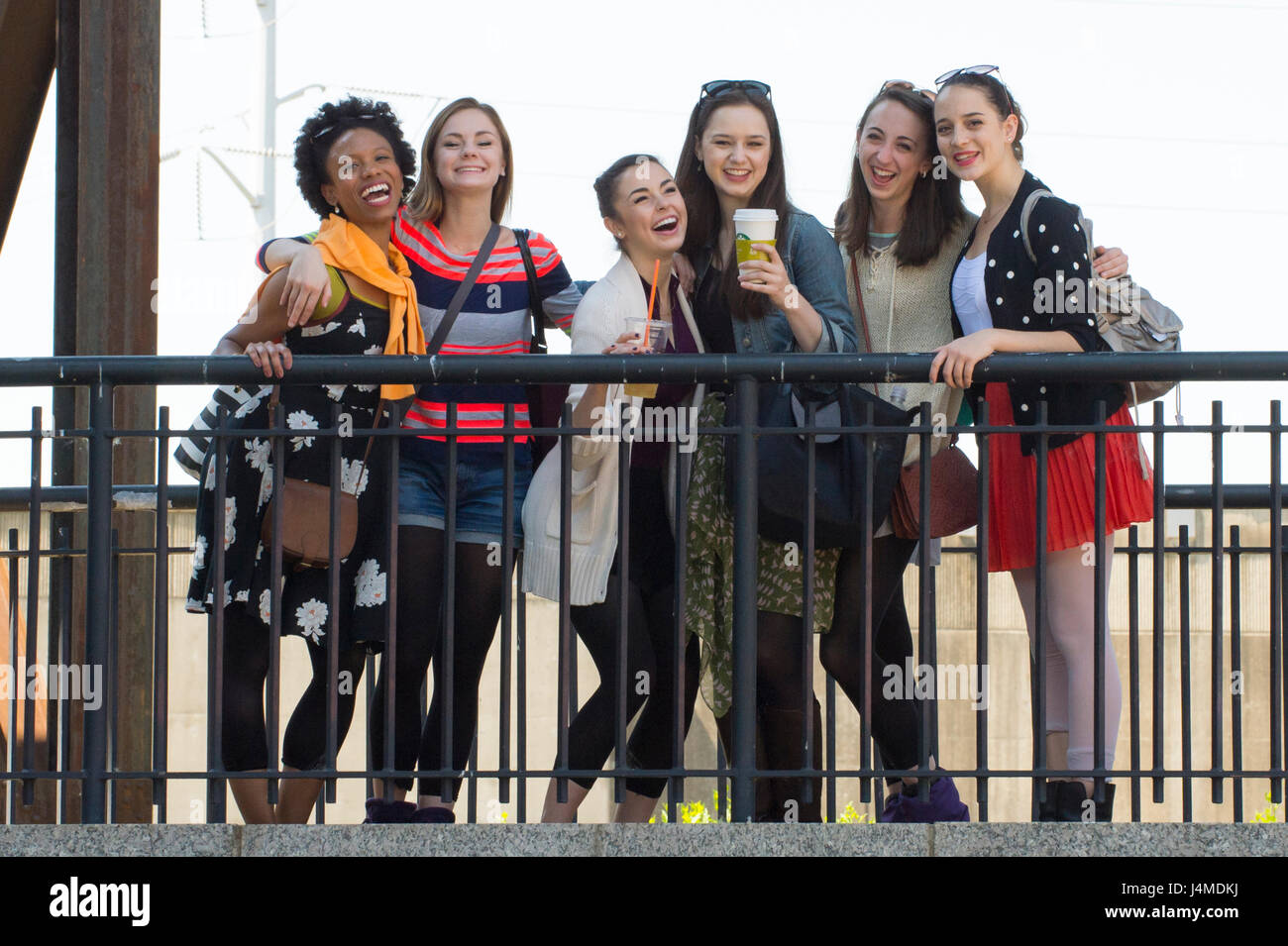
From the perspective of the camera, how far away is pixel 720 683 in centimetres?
474

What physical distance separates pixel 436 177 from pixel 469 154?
120 millimetres

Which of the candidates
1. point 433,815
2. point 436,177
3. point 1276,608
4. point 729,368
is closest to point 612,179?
point 436,177

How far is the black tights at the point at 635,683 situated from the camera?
4.57 meters

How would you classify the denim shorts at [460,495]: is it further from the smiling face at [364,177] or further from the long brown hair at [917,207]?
the long brown hair at [917,207]

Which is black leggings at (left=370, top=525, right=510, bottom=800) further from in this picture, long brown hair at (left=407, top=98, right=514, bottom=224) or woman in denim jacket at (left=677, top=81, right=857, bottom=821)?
long brown hair at (left=407, top=98, right=514, bottom=224)

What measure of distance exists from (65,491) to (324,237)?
2.15 m

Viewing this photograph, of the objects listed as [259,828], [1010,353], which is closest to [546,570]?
[259,828]

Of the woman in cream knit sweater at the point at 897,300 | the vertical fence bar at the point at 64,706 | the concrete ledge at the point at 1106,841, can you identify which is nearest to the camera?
the concrete ledge at the point at 1106,841

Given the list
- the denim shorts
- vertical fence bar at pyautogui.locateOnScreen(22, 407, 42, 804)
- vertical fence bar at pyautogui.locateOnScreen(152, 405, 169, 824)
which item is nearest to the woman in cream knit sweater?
the denim shorts

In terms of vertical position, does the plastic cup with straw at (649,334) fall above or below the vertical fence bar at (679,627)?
above

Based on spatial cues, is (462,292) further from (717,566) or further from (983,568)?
(983,568)

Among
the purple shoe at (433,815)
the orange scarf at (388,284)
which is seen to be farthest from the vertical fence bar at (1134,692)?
the orange scarf at (388,284)

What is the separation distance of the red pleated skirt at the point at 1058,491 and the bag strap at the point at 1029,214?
1.17 ft

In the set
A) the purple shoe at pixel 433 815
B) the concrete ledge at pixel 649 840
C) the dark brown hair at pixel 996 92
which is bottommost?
the purple shoe at pixel 433 815
